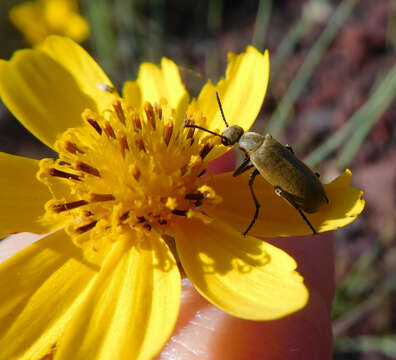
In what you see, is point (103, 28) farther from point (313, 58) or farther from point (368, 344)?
point (368, 344)

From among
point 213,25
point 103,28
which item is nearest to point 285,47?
point 213,25

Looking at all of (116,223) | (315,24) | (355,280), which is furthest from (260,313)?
(315,24)

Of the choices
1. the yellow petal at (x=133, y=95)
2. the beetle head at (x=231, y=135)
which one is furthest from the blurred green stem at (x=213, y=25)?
the beetle head at (x=231, y=135)

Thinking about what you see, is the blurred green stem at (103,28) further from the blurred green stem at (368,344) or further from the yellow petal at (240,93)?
the blurred green stem at (368,344)

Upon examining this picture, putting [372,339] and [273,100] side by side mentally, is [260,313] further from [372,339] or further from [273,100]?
[273,100]

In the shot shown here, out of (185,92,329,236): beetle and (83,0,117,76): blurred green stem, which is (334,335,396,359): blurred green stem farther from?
(83,0,117,76): blurred green stem

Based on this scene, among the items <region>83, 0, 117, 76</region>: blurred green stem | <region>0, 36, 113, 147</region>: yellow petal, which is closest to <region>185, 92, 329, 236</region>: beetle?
<region>0, 36, 113, 147</region>: yellow petal

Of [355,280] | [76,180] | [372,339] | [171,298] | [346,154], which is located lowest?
[372,339]
